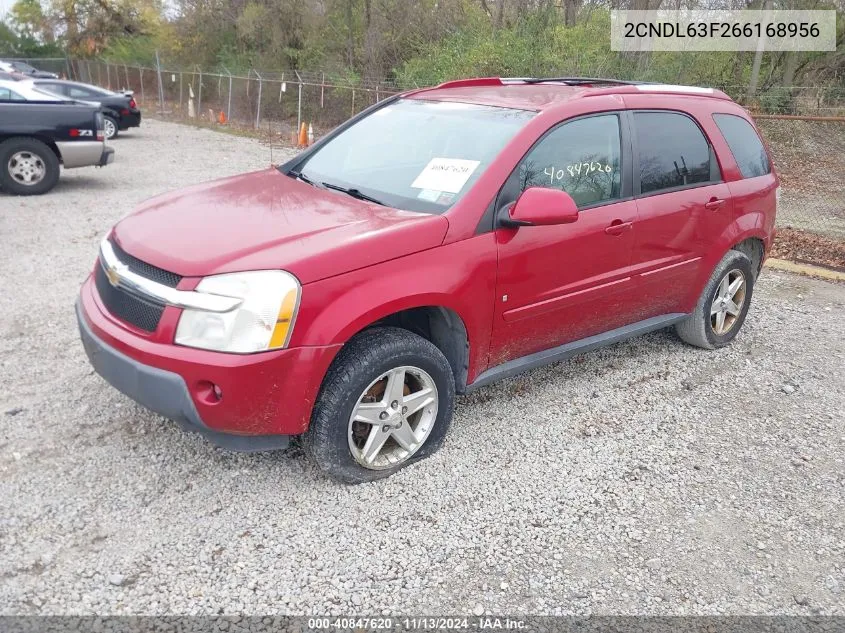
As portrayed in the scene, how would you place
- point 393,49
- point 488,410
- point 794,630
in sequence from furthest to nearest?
1. point 393,49
2. point 488,410
3. point 794,630

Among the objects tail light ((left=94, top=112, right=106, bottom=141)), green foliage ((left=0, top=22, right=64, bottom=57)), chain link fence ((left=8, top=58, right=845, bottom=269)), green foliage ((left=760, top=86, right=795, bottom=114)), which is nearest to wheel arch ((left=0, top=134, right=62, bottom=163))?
tail light ((left=94, top=112, right=106, bottom=141))

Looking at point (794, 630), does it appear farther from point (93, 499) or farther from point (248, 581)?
point (93, 499)

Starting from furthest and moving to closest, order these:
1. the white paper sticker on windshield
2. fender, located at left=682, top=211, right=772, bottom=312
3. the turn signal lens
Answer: fender, located at left=682, top=211, right=772, bottom=312, the white paper sticker on windshield, the turn signal lens

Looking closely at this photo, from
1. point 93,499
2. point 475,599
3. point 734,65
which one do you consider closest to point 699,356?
point 475,599

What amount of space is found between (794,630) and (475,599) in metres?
1.21

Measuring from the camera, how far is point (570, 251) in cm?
374

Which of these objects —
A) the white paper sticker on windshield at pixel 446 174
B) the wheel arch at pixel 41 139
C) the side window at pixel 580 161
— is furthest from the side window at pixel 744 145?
the wheel arch at pixel 41 139

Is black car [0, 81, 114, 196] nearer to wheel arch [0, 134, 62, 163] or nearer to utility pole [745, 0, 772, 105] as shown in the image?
wheel arch [0, 134, 62, 163]

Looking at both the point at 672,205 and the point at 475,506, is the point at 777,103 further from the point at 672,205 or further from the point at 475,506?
the point at 475,506

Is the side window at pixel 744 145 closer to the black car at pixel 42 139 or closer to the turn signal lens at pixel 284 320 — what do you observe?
the turn signal lens at pixel 284 320

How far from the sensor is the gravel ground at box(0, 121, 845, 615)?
270 cm

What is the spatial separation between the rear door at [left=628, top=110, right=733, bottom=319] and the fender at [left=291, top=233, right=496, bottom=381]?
122 centimetres

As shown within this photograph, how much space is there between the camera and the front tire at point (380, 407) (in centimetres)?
305

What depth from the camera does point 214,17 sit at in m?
28.3
